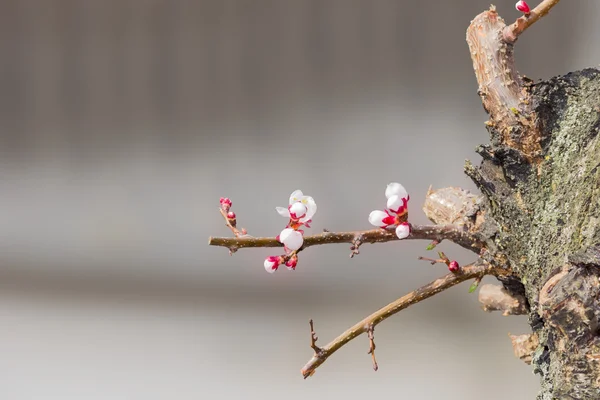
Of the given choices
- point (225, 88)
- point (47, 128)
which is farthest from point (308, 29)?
point (47, 128)

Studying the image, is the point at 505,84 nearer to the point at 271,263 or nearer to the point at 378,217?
the point at 378,217

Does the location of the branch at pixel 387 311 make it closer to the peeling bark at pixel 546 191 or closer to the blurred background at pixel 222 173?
the peeling bark at pixel 546 191

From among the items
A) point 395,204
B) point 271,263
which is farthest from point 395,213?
point 271,263

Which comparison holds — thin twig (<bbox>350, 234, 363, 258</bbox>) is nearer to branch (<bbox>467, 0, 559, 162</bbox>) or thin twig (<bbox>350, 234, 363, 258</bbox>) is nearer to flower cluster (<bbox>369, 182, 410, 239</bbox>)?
flower cluster (<bbox>369, 182, 410, 239</bbox>)

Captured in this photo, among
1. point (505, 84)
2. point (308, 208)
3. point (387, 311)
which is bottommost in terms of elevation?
point (387, 311)

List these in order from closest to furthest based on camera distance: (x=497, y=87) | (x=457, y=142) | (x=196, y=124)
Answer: (x=497, y=87), (x=457, y=142), (x=196, y=124)

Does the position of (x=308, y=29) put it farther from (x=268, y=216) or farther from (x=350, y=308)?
(x=350, y=308)

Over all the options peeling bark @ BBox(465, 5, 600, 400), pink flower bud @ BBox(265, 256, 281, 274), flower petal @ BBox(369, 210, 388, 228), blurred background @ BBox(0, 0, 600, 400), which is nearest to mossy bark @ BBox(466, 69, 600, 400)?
peeling bark @ BBox(465, 5, 600, 400)
